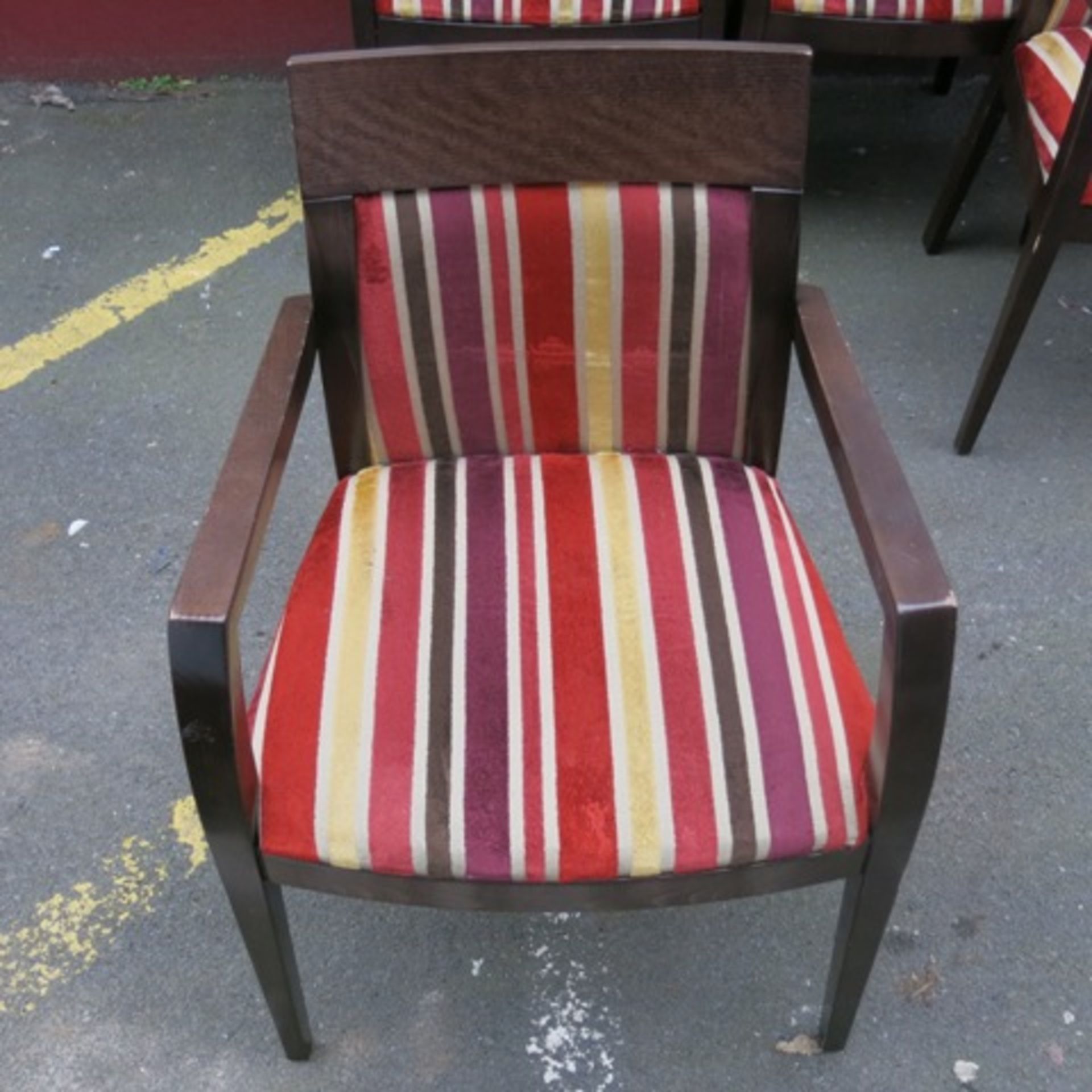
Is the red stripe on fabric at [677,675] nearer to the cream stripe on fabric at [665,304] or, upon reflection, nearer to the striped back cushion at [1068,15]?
the cream stripe on fabric at [665,304]

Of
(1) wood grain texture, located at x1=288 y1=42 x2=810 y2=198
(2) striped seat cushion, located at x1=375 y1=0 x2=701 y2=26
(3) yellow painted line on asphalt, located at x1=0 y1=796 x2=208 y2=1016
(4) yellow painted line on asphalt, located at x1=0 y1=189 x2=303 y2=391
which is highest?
(1) wood grain texture, located at x1=288 y1=42 x2=810 y2=198

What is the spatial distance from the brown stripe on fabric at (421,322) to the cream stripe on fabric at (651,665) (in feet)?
0.67

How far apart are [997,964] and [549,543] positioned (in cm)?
74

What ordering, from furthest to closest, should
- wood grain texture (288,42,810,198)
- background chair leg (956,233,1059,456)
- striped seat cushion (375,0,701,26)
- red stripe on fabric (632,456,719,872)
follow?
1. striped seat cushion (375,0,701,26)
2. background chair leg (956,233,1059,456)
3. wood grain texture (288,42,810,198)
4. red stripe on fabric (632,456,719,872)

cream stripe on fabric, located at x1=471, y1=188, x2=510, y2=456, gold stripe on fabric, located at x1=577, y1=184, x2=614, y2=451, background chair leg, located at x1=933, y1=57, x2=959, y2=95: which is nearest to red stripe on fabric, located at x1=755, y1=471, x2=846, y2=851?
gold stripe on fabric, located at x1=577, y1=184, x2=614, y2=451

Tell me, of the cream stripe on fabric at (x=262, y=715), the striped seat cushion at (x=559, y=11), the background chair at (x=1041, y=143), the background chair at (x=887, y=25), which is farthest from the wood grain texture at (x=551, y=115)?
the background chair at (x=887, y=25)

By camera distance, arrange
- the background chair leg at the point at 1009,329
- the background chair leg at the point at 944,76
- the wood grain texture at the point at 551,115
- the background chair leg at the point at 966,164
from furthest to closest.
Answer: the background chair leg at the point at 944,76 < the background chair leg at the point at 966,164 < the background chair leg at the point at 1009,329 < the wood grain texture at the point at 551,115

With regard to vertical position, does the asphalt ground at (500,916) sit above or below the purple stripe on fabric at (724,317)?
below

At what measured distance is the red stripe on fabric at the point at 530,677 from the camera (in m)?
1.10

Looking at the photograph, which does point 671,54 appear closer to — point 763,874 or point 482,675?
point 482,675

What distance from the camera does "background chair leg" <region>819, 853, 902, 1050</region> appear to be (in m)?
1.18

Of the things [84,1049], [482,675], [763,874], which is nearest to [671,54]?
[482,675]

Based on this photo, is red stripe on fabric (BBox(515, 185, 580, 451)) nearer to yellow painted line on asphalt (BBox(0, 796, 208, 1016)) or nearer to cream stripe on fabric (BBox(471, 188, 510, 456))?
cream stripe on fabric (BBox(471, 188, 510, 456))

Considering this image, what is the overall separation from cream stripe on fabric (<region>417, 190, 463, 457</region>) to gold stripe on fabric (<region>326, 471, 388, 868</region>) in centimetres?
11
